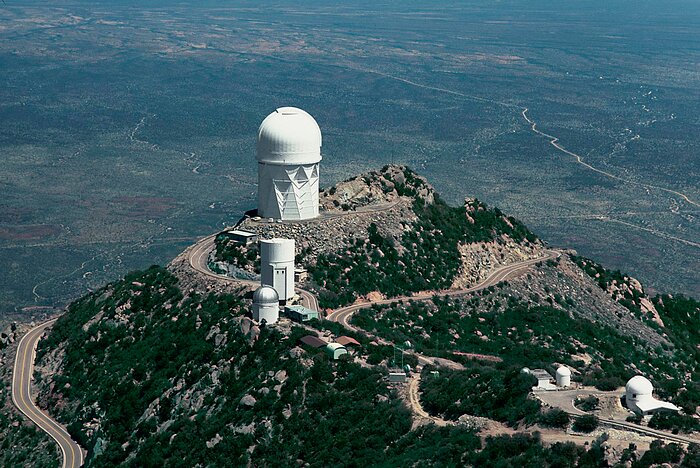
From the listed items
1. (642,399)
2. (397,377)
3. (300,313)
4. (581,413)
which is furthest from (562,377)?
(300,313)

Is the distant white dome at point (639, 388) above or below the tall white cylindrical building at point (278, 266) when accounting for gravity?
above

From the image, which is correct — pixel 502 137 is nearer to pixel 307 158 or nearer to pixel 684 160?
pixel 684 160

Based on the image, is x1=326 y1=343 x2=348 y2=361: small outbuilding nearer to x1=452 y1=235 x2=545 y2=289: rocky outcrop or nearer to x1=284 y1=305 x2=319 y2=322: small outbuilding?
x1=284 y1=305 x2=319 y2=322: small outbuilding

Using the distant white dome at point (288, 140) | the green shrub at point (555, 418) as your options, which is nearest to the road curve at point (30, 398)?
the distant white dome at point (288, 140)

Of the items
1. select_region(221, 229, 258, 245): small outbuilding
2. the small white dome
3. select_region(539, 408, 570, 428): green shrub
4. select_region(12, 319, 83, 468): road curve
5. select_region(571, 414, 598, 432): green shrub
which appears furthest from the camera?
select_region(221, 229, 258, 245): small outbuilding

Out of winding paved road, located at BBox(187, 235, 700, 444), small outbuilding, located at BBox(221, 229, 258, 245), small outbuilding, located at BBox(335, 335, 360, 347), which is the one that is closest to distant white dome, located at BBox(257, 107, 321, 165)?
small outbuilding, located at BBox(221, 229, 258, 245)

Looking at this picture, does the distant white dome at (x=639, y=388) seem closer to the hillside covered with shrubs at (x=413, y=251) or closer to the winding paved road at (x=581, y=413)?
the winding paved road at (x=581, y=413)
